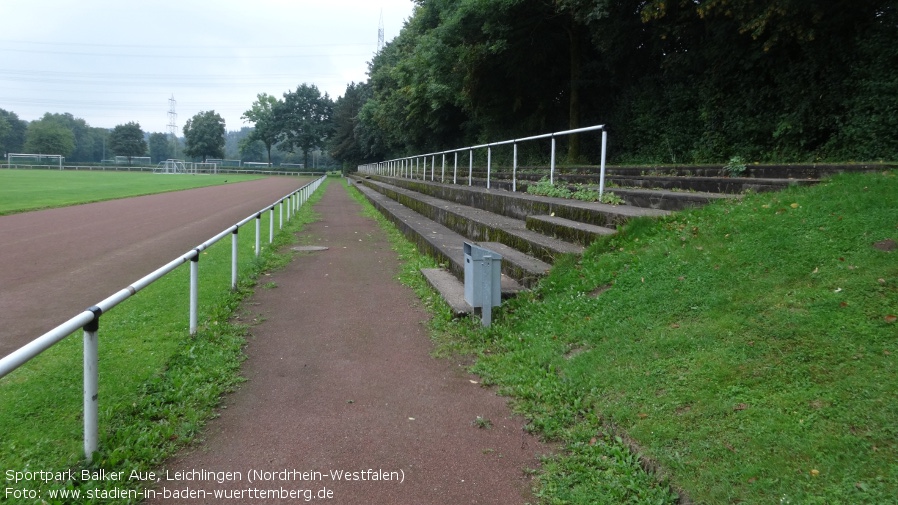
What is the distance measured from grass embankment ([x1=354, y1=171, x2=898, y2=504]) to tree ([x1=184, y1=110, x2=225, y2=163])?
10777cm

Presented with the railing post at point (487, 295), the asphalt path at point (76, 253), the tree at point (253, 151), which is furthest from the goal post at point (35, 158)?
the railing post at point (487, 295)

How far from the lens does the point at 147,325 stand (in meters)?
5.84

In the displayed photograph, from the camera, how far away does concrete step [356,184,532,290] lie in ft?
20.5

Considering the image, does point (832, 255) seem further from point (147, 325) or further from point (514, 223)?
point (147, 325)

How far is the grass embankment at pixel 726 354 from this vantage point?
107 inches

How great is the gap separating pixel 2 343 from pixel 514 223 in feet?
20.9

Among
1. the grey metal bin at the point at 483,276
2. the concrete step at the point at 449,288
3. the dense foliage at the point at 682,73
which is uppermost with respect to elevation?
the dense foliage at the point at 682,73

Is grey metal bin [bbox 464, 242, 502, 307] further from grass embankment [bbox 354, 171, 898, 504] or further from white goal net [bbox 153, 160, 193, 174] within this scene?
white goal net [bbox 153, 160, 193, 174]

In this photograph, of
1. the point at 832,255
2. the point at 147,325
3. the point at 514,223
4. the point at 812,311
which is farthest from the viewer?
the point at 514,223

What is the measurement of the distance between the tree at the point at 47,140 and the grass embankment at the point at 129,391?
114 metres

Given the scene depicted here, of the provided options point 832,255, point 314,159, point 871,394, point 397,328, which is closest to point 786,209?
point 832,255

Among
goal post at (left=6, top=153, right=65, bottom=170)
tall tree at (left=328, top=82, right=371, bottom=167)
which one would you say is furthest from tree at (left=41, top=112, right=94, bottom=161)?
tall tree at (left=328, top=82, right=371, bottom=167)

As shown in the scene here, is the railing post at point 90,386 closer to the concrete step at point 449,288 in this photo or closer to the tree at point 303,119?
the concrete step at point 449,288

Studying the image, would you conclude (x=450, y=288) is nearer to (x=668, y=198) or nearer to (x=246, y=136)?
(x=668, y=198)
